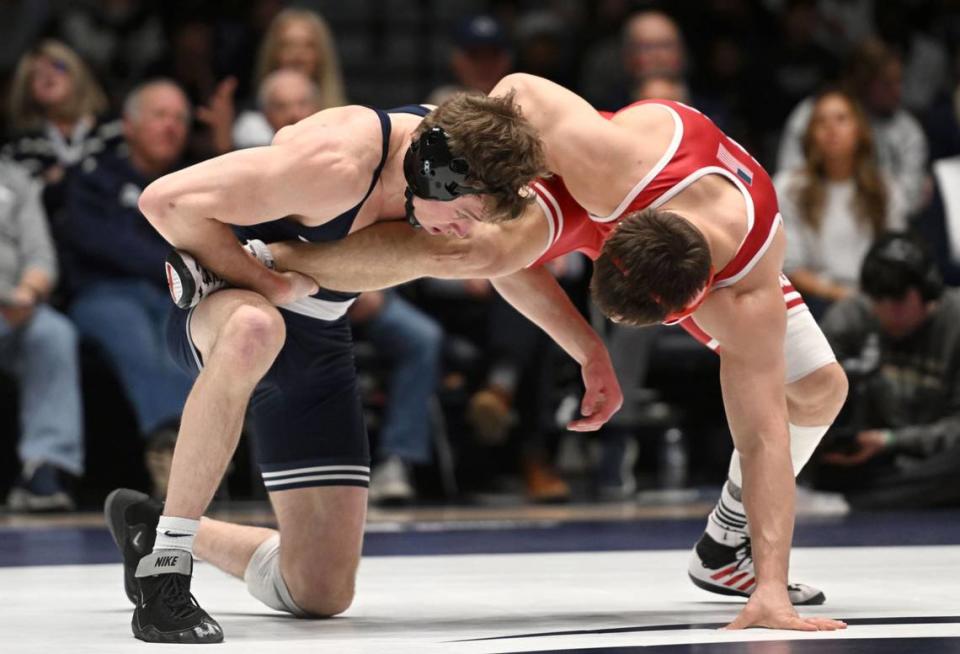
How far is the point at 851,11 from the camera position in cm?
817

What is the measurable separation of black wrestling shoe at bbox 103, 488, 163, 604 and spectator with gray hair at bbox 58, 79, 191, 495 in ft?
8.12

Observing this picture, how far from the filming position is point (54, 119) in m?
6.13

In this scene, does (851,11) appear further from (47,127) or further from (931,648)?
(931,648)

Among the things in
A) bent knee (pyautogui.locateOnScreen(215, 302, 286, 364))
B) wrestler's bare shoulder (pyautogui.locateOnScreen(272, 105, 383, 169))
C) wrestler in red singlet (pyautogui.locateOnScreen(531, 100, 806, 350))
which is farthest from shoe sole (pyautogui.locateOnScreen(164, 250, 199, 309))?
wrestler in red singlet (pyautogui.locateOnScreen(531, 100, 806, 350))

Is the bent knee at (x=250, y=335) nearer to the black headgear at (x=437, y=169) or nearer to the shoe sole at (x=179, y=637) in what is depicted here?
the black headgear at (x=437, y=169)

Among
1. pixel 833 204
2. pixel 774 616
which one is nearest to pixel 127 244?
pixel 833 204

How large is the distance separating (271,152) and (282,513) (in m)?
0.82

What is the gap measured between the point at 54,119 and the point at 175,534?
3.55m

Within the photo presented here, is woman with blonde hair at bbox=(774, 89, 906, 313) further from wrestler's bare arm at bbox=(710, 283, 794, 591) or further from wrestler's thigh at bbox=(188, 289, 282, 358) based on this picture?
wrestler's thigh at bbox=(188, 289, 282, 358)

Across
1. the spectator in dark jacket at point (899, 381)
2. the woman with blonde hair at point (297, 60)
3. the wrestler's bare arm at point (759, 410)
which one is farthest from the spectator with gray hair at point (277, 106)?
the wrestler's bare arm at point (759, 410)

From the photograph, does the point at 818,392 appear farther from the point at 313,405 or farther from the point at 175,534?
the point at 175,534

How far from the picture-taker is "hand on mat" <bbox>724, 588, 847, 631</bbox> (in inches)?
112

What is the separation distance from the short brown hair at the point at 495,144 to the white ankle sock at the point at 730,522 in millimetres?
912

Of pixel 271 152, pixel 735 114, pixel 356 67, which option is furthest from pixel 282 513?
pixel 356 67
